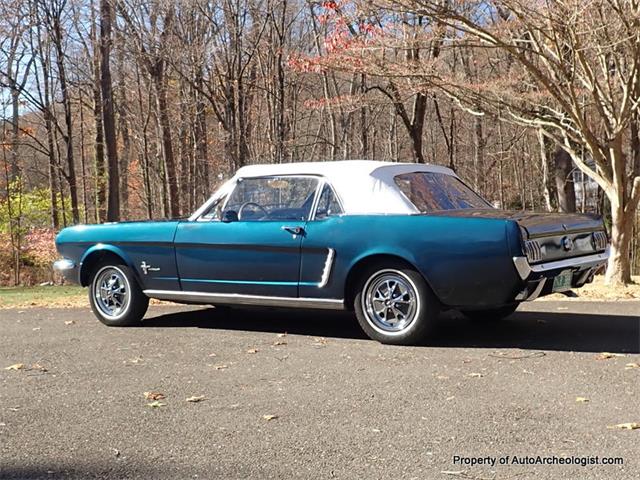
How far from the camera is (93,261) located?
25.4 ft

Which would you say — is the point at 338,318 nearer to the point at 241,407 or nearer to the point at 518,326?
the point at 518,326

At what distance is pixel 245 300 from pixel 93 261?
196cm

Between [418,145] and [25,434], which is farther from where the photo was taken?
[418,145]

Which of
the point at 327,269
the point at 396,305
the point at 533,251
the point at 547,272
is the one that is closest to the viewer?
the point at 533,251

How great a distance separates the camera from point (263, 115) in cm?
2650

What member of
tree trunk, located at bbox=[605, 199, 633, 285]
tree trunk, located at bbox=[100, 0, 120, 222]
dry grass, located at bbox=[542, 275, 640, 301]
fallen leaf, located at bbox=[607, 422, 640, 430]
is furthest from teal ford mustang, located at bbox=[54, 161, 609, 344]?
tree trunk, located at bbox=[100, 0, 120, 222]

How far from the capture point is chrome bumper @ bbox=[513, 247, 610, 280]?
18.2 feet

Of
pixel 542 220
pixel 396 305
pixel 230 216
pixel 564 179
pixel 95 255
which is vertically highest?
pixel 564 179

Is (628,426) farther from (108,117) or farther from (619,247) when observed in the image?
(108,117)

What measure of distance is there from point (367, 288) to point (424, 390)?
1.67 m

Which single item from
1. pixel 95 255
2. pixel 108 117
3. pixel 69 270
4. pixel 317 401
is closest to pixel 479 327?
pixel 317 401

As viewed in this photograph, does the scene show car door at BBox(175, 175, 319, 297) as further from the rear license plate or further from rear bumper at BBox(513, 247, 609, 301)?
the rear license plate

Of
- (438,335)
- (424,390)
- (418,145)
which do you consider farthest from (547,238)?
(418,145)

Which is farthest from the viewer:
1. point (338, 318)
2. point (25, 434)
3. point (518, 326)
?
point (338, 318)
